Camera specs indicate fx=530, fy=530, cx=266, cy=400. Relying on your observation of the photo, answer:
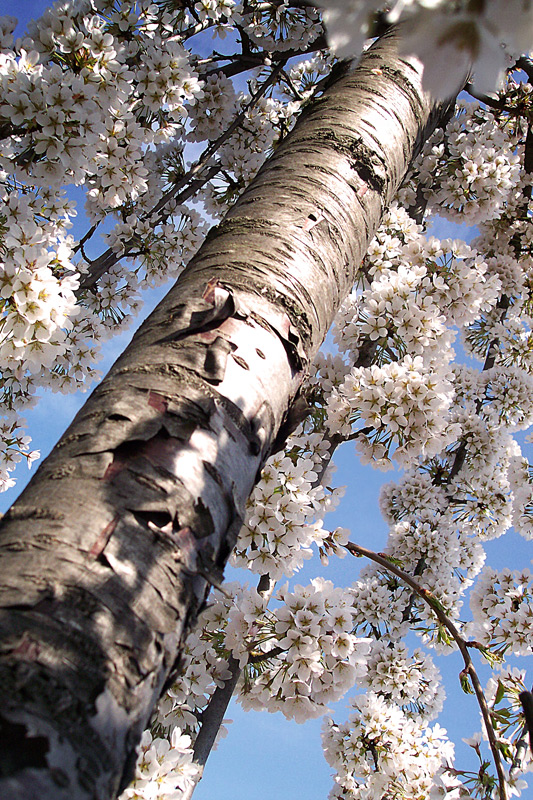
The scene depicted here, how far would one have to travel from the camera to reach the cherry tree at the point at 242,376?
2.19ft

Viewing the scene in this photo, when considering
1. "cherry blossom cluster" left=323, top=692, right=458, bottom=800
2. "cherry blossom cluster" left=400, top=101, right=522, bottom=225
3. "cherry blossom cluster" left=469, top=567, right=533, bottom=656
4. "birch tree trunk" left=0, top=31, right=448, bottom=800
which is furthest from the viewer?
"cherry blossom cluster" left=469, top=567, right=533, bottom=656

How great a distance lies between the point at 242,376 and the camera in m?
1.11

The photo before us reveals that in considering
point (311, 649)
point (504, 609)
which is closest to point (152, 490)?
point (311, 649)

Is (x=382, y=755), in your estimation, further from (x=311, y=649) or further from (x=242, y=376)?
(x=242, y=376)

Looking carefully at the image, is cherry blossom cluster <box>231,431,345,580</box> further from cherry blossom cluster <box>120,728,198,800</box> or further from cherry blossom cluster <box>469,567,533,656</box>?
cherry blossom cluster <box>469,567,533,656</box>

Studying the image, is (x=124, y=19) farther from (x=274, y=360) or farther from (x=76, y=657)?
(x=76, y=657)

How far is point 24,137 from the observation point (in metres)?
2.51

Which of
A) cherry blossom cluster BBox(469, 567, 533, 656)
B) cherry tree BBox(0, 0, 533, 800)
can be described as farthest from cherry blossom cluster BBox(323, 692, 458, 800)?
cherry blossom cluster BBox(469, 567, 533, 656)

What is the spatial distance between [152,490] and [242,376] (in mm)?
349

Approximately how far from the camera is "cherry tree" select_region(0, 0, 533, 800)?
26.2 inches

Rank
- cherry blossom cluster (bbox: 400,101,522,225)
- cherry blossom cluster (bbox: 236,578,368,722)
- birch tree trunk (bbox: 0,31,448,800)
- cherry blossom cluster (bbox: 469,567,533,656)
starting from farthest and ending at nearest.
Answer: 1. cherry blossom cluster (bbox: 469,567,533,656)
2. cherry blossom cluster (bbox: 400,101,522,225)
3. cherry blossom cluster (bbox: 236,578,368,722)
4. birch tree trunk (bbox: 0,31,448,800)

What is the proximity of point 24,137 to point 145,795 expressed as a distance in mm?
2766

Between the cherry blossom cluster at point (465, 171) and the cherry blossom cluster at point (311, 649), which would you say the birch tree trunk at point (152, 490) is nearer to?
the cherry blossom cluster at point (311, 649)

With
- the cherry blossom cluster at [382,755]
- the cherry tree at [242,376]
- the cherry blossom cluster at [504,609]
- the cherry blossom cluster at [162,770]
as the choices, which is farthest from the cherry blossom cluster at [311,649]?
the cherry blossom cluster at [504,609]
